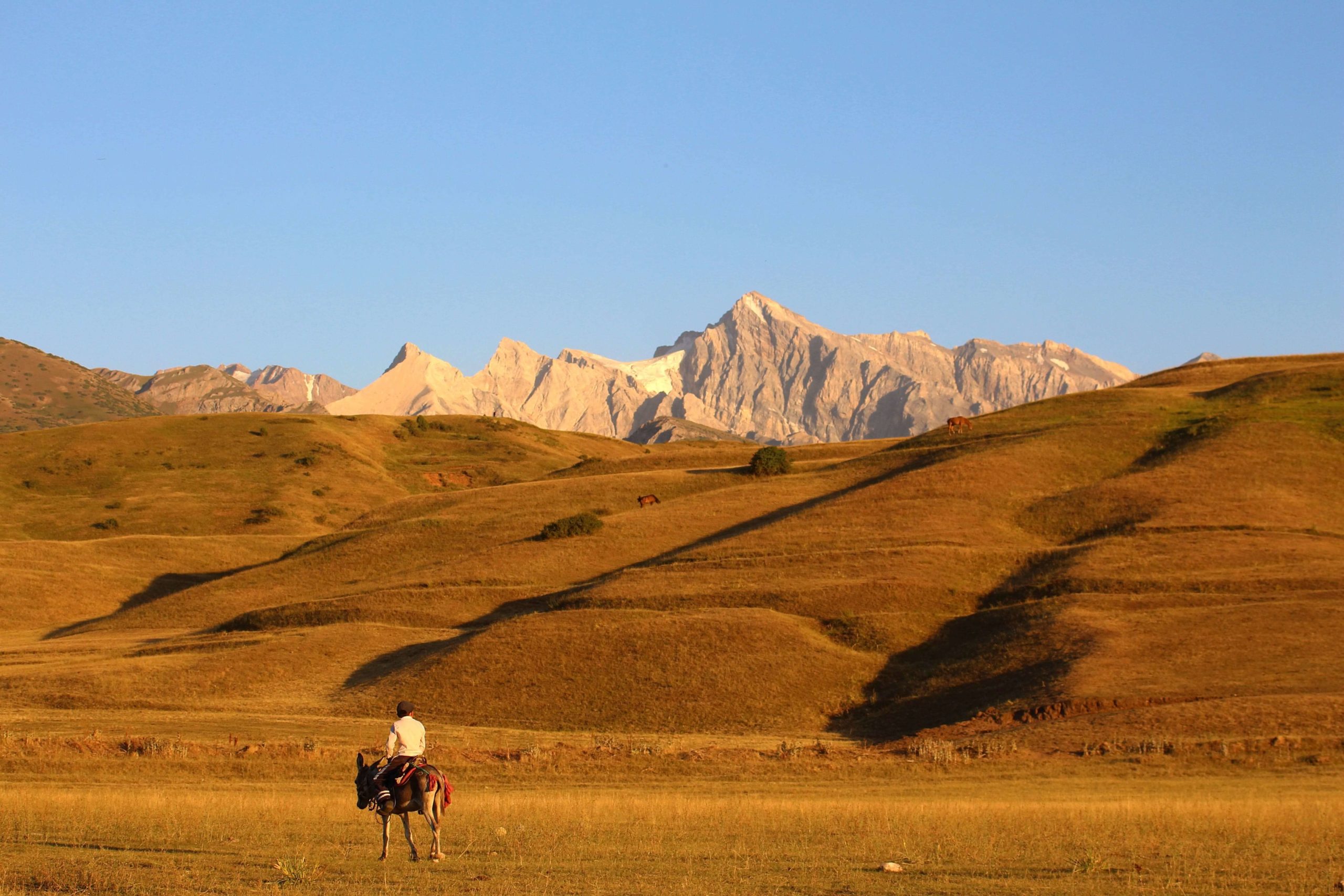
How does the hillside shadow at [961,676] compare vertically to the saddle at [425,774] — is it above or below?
below

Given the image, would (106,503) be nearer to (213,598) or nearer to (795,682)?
(213,598)

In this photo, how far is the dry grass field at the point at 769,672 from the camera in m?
22.6

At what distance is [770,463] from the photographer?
315ft

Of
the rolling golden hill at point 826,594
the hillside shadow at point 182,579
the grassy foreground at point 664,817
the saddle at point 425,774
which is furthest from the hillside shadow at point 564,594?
the saddle at point 425,774

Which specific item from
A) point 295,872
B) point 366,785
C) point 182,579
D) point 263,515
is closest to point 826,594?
point 366,785

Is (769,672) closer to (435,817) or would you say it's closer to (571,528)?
(571,528)

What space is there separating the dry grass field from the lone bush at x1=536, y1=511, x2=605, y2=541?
848 mm

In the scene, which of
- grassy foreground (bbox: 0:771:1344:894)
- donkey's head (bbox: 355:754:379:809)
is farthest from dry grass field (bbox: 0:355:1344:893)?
donkey's head (bbox: 355:754:379:809)

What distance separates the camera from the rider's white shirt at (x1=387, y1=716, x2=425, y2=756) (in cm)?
2075

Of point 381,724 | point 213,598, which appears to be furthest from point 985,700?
point 213,598

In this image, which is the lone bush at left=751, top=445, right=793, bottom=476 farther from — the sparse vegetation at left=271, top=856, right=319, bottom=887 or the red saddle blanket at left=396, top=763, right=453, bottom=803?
the sparse vegetation at left=271, top=856, right=319, bottom=887

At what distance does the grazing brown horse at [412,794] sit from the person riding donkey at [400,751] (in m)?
0.08

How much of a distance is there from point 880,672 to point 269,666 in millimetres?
27554

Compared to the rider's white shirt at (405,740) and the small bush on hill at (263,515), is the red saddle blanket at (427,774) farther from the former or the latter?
the small bush on hill at (263,515)
